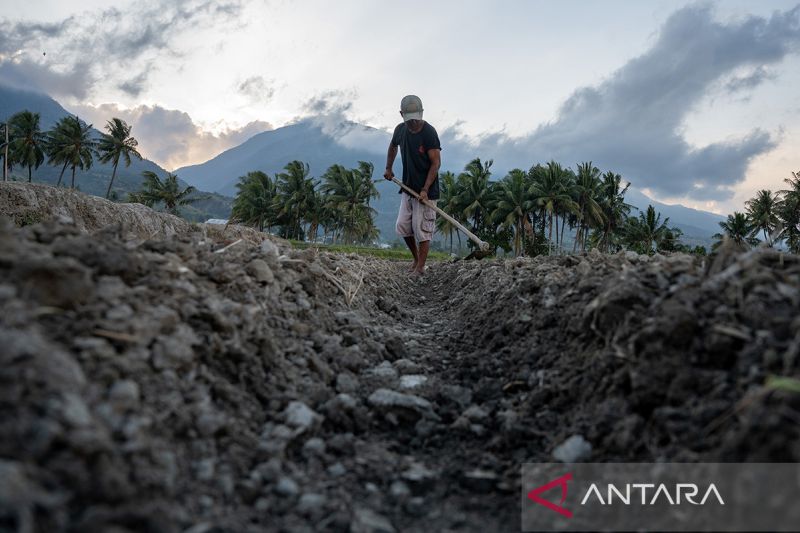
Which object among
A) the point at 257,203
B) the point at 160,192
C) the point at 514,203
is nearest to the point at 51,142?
the point at 160,192

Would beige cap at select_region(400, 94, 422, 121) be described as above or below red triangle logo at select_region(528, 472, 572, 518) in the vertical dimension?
above

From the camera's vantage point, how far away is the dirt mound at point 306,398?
3.89 feet

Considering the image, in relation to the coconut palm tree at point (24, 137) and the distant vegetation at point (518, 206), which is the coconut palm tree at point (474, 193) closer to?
the distant vegetation at point (518, 206)

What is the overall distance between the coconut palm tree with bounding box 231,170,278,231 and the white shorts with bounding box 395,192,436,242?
174 ft

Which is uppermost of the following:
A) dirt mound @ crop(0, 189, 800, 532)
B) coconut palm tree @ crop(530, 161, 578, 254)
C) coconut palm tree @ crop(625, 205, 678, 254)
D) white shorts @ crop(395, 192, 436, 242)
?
coconut palm tree @ crop(530, 161, 578, 254)

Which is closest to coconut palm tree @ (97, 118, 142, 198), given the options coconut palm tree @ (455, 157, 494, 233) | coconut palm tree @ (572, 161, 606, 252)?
coconut palm tree @ (455, 157, 494, 233)

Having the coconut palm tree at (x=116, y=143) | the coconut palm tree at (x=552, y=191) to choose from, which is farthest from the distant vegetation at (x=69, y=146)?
the coconut palm tree at (x=552, y=191)

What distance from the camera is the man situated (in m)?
6.60

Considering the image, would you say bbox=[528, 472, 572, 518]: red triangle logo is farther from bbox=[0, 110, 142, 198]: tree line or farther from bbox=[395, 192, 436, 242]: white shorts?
bbox=[0, 110, 142, 198]: tree line

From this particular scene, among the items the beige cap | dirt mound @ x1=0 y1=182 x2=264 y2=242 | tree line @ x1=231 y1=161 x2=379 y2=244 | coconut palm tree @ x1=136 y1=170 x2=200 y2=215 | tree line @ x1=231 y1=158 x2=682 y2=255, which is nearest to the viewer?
the beige cap

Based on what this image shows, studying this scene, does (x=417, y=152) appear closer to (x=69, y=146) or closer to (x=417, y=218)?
(x=417, y=218)

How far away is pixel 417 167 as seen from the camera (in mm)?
6766

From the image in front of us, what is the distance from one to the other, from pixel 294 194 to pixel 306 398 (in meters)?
57.8

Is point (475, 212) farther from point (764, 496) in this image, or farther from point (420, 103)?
point (764, 496)
